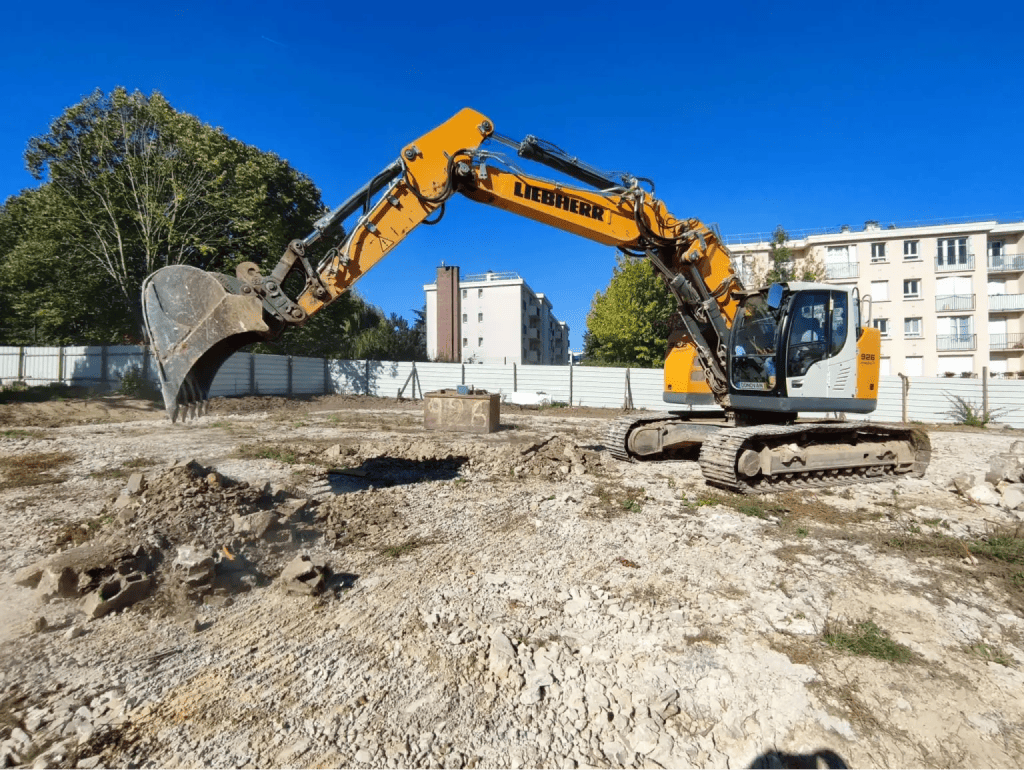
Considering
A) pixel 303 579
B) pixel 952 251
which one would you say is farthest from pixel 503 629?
pixel 952 251

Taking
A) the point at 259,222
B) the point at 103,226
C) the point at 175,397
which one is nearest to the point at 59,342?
the point at 103,226

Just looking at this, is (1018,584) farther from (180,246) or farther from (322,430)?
(180,246)

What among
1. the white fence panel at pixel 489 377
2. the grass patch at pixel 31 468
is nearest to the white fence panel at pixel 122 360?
the white fence panel at pixel 489 377

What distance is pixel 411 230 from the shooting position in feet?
21.6

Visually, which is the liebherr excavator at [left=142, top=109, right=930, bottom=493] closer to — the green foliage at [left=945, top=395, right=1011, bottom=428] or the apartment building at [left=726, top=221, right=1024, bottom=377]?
the green foliage at [left=945, top=395, right=1011, bottom=428]

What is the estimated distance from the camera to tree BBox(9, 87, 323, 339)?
768 inches

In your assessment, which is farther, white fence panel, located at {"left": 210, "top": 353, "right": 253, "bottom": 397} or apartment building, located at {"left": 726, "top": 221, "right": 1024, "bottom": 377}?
apartment building, located at {"left": 726, "top": 221, "right": 1024, "bottom": 377}

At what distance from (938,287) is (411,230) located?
41814 mm

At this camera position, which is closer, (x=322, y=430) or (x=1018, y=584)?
(x=1018, y=584)

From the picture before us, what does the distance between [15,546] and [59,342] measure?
2593 centimetres

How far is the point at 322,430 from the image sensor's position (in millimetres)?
13672

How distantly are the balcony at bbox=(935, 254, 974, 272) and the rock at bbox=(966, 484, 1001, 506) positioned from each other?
3730 cm

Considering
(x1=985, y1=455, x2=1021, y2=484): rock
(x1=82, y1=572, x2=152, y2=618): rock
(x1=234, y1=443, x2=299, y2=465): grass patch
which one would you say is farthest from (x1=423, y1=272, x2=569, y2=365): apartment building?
(x1=82, y1=572, x2=152, y2=618): rock

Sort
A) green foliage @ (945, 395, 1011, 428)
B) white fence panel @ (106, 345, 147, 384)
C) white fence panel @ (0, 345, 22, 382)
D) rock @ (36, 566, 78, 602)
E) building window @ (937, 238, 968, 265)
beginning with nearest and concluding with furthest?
rock @ (36, 566, 78, 602) < green foliage @ (945, 395, 1011, 428) < white fence panel @ (106, 345, 147, 384) < white fence panel @ (0, 345, 22, 382) < building window @ (937, 238, 968, 265)
